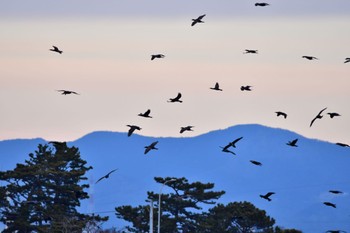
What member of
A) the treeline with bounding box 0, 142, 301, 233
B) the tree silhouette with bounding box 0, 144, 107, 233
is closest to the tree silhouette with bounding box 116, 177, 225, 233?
the treeline with bounding box 0, 142, 301, 233

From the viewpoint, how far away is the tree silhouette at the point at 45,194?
11694cm

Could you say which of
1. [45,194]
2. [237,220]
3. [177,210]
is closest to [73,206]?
[45,194]

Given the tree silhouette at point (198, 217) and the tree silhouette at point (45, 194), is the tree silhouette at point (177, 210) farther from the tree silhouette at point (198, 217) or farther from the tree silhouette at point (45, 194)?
the tree silhouette at point (45, 194)

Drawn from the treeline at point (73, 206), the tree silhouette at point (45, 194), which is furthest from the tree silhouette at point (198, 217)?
the tree silhouette at point (45, 194)

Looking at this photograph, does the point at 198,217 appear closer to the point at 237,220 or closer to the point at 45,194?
the point at 237,220

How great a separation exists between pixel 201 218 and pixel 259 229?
600 centimetres

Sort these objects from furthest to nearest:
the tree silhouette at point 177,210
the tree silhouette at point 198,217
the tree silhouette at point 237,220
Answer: the tree silhouette at point 177,210 < the tree silhouette at point 198,217 < the tree silhouette at point 237,220

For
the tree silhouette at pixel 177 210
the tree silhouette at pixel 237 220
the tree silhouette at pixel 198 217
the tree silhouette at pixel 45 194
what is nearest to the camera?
the tree silhouette at pixel 45 194

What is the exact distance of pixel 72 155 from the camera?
12694 cm

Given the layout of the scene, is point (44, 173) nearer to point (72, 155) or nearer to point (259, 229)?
point (72, 155)

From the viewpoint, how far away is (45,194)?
12325cm

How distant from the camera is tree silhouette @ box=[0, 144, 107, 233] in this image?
384ft

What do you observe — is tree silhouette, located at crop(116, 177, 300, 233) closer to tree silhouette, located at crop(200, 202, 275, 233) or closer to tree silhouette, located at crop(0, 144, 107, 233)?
tree silhouette, located at crop(200, 202, 275, 233)

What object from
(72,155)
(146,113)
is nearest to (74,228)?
(72,155)
